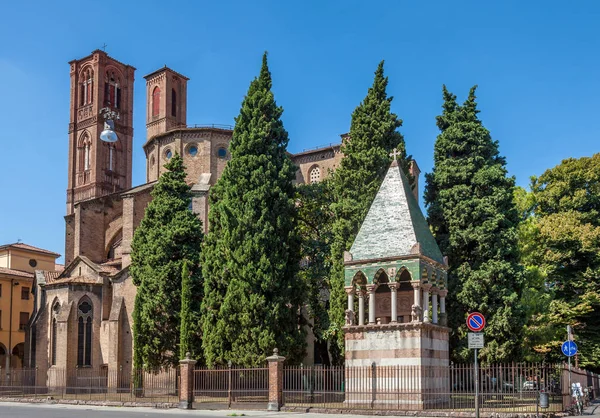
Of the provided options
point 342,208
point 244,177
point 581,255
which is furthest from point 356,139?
point 581,255

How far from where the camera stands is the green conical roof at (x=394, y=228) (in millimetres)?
22250

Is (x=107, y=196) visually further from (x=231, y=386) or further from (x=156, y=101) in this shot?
(x=231, y=386)

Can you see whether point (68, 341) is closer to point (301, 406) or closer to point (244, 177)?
point (244, 177)

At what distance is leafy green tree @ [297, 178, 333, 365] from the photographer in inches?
1210

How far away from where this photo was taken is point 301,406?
22.2m

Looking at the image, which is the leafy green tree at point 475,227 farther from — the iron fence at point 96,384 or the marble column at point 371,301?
the iron fence at point 96,384

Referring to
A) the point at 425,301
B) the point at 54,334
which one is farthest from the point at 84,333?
the point at 425,301

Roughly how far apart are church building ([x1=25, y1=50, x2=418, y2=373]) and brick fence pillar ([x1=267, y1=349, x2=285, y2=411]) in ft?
52.2

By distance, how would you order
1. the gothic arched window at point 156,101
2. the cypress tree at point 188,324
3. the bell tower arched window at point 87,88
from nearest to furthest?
the cypress tree at point 188,324
the gothic arched window at point 156,101
the bell tower arched window at point 87,88

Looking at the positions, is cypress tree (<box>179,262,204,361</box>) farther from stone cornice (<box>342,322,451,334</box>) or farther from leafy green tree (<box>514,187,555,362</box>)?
leafy green tree (<box>514,187,555,362</box>)

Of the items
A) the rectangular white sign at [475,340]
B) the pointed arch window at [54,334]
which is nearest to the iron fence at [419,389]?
the rectangular white sign at [475,340]

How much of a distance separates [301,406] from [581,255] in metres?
18.1

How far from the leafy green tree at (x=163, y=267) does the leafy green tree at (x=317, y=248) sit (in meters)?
5.16

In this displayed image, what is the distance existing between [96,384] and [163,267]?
362 inches
